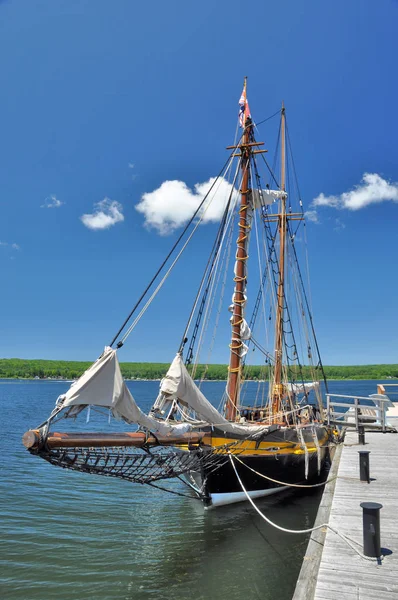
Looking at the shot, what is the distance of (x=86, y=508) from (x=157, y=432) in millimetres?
6846

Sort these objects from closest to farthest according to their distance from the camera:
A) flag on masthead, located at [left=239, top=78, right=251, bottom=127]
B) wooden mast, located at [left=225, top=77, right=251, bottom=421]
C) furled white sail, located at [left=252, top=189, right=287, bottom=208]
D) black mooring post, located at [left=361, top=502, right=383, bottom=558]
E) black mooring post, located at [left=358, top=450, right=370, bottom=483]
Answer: black mooring post, located at [left=361, top=502, right=383, bottom=558] < black mooring post, located at [left=358, top=450, right=370, bottom=483] < wooden mast, located at [left=225, top=77, right=251, bottom=421] < furled white sail, located at [left=252, top=189, right=287, bottom=208] < flag on masthead, located at [left=239, top=78, right=251, bottom=127]

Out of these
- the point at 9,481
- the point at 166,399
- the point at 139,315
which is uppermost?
the point at 139,315

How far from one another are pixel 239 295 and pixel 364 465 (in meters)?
7.93

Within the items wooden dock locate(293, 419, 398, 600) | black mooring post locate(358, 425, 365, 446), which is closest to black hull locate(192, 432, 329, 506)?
black mooring post locate(358, 425, 365, 446)

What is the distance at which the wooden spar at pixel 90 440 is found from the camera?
8.23 meters

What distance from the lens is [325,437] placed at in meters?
18.5

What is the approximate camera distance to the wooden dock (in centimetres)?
542

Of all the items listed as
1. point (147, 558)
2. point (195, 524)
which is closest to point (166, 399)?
point (147, 558)

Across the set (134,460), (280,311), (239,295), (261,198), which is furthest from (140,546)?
(280,311)

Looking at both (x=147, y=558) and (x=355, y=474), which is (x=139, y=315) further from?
(x=355, y=474)

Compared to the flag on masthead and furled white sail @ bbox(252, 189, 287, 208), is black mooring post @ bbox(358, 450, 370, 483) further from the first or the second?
the flag on masthead

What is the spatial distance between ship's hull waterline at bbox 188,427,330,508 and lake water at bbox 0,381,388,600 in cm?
51

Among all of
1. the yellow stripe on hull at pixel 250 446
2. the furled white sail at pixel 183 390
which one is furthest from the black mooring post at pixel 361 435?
the furled white sail at pixel 183 390

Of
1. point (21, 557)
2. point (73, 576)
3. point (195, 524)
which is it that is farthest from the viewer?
point (195, 524)
